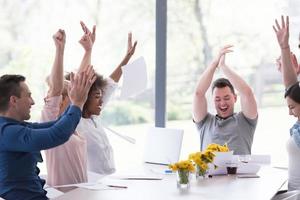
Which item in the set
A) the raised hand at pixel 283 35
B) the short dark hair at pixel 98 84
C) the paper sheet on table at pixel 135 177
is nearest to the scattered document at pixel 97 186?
the paper sheet on table at pixel 135 177

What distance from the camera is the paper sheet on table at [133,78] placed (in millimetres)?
3523

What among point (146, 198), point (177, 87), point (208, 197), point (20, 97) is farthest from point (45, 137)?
point (177, 87)

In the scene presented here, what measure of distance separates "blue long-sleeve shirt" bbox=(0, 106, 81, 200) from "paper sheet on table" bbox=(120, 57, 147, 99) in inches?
34.7

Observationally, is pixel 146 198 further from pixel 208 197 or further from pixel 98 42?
pixel 98 42

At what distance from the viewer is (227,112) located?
3844mm

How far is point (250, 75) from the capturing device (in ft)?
14.1

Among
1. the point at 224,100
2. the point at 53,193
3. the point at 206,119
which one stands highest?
the point at 224,100

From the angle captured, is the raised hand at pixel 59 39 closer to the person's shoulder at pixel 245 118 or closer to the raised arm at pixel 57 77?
the raised arm at pixel 57 77

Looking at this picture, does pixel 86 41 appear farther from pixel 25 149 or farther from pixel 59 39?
pixel 25 149

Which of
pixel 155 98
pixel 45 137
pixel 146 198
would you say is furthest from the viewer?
pixel 155 98

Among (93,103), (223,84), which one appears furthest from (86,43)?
(223,84)

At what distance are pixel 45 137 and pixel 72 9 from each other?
6.65 feet

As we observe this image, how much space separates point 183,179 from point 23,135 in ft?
2.87

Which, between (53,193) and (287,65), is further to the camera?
(287,65)
